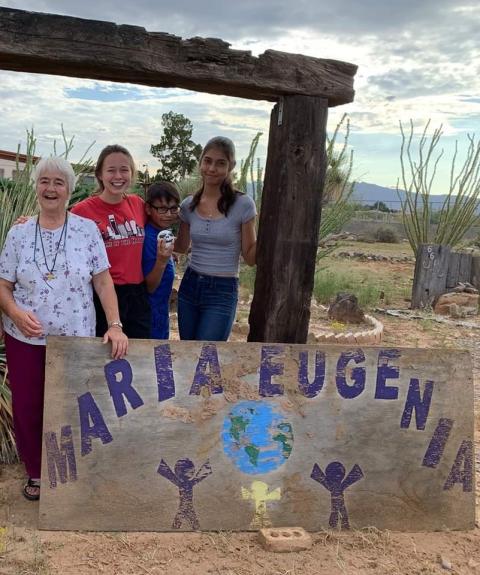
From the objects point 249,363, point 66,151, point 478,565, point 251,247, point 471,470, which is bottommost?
point 478,565

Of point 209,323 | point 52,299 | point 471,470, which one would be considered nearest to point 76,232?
point 52,299

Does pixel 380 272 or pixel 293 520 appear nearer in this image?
pixel 293 520

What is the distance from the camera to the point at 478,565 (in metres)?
2.81

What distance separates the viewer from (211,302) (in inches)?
134

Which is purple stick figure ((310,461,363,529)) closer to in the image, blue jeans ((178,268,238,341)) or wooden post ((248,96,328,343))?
wooden post ((248,96,328,343))

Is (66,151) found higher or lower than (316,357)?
higher

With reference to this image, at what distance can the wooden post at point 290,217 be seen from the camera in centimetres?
314

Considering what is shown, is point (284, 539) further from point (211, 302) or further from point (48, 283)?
point (48, 283)

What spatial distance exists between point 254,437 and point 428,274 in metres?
8.55

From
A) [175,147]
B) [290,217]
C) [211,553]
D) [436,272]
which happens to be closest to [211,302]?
[290,217]

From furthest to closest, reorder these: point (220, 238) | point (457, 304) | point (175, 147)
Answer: point (175, 147) → point (457, 304) → point (220, 238)

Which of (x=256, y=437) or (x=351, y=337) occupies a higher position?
(x=256, y=437)

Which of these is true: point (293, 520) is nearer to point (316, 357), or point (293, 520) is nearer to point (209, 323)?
point (316, 357)

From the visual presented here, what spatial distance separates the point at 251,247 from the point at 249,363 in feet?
2.26
